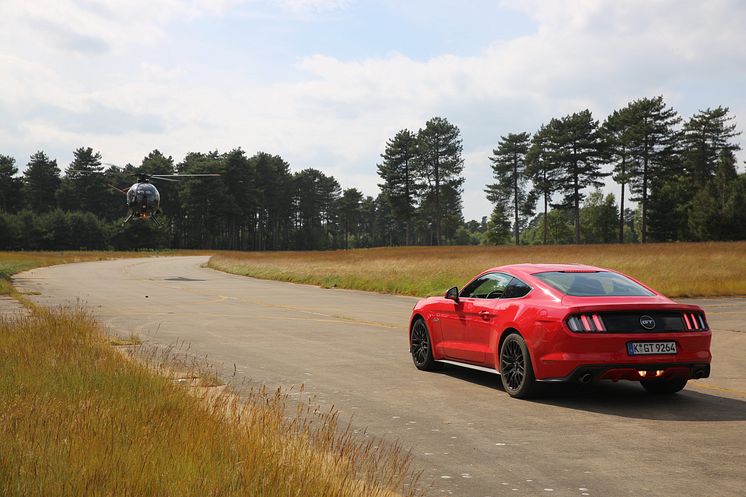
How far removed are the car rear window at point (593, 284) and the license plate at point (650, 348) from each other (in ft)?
2.40

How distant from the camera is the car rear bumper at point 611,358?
27.4 ft

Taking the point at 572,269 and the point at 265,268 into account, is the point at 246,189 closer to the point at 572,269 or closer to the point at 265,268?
the point at 265,268

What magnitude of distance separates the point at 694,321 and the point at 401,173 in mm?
117063

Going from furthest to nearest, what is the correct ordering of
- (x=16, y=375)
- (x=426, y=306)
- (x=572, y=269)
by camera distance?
1. (x=426, y=306)
2. (x=572, y=269)
3. (x=16, y=375)

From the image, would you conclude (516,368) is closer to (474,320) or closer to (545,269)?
(474,320)

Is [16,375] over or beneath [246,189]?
beneath

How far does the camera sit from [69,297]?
27.7m

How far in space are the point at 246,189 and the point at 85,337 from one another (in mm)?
136977

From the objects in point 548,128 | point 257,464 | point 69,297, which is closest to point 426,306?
point 257,464

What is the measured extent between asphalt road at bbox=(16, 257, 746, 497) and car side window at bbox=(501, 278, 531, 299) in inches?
45.7

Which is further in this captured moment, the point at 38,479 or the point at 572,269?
the point at 572,269

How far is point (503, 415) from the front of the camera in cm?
817

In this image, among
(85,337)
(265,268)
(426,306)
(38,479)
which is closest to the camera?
(38,479)

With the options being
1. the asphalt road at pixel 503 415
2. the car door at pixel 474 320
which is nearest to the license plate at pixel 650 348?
the asphalt road at pixel 503 415
